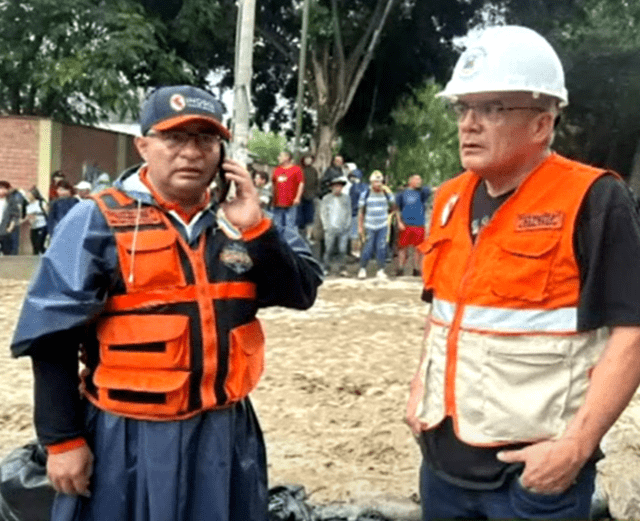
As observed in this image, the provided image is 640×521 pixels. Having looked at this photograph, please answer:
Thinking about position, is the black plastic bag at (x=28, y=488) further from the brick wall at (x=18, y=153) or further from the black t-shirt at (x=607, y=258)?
the brick wall at (x=18, y=153)

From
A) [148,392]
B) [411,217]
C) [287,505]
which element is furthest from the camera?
[411,217]

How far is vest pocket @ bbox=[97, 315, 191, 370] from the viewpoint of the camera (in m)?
2.61

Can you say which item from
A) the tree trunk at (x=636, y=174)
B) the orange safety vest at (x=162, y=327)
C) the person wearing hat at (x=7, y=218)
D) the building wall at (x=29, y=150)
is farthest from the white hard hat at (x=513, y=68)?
the tree trunk at (x=636, y=174)

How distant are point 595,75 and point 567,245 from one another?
943 inches

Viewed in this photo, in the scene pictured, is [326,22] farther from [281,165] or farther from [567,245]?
[567,245]

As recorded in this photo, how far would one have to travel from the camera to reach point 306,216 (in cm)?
1658

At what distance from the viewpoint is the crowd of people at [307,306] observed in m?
2.30

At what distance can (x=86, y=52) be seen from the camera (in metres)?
18.8

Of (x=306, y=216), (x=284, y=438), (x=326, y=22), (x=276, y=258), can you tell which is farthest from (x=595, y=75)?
(x=276, y=258)

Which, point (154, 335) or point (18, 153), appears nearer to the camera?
point (154, 335)

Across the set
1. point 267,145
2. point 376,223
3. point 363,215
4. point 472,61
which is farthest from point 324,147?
point 267,145

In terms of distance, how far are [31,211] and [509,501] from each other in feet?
50.3

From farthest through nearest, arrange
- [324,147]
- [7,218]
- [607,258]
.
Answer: [324,147] → [7,218] → [607,258]

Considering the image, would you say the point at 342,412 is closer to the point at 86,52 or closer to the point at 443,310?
the point at 443,310
